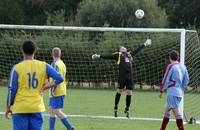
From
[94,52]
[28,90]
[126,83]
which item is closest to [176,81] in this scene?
[126,83]

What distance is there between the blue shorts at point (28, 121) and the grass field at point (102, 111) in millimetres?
5259

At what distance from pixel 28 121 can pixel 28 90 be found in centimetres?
47

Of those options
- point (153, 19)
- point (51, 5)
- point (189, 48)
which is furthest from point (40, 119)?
Answer: point (51, 5)

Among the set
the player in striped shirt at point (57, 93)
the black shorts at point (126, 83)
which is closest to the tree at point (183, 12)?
the black shorts at point (126, 83)

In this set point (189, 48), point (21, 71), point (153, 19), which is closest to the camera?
point (21, 71)

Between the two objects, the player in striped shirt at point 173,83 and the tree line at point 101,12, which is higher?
the tree line at point 101,12

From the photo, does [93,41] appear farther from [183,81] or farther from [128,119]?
[183,81]

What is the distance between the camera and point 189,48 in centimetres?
1858

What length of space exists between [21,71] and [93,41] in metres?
17.1

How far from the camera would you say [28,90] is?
870 cm

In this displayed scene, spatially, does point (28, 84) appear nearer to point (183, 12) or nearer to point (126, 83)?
point (126, 83)

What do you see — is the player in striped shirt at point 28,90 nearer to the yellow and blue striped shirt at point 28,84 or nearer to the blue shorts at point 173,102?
the yellow and blue striped shirt at point 28,84

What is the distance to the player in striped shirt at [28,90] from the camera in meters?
8.66

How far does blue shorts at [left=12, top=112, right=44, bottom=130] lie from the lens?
866cm
